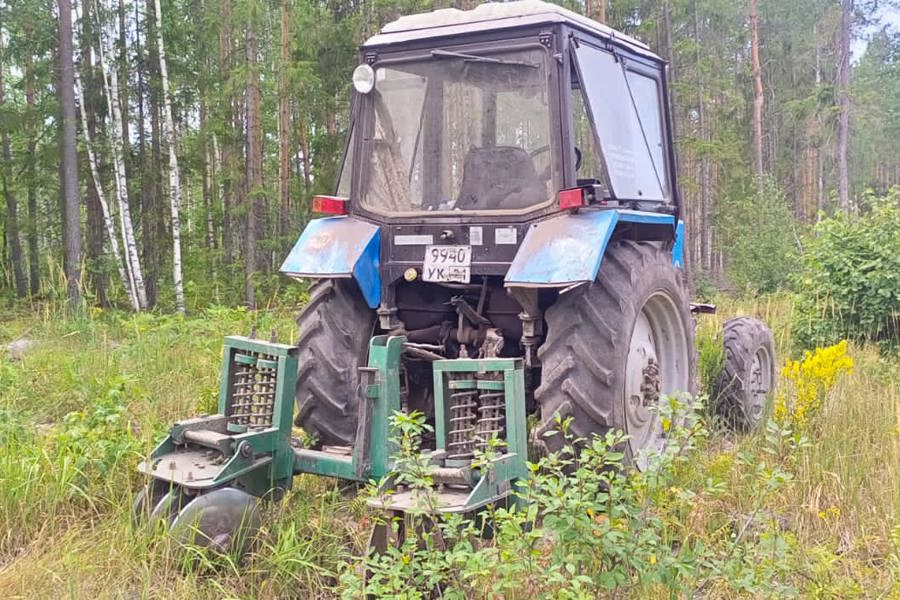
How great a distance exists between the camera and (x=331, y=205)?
14.6 ft

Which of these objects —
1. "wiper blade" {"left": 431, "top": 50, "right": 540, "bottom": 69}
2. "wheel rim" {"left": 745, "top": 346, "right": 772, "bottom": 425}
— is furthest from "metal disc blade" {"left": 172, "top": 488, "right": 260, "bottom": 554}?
"wheel rim" {"left": 745, "top": 346, "right": 772, "bottom": 425}

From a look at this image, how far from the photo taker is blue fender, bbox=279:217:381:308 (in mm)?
4125

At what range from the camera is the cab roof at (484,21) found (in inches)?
159

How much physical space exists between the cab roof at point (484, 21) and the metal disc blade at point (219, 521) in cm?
252

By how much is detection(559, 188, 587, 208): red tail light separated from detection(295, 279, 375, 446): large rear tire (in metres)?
1.19

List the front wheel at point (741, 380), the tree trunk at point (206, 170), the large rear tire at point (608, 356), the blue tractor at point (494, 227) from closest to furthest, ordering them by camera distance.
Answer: the large rear tire at point (608, 356), the blue tractor at point (494, 227), the front wheel at point (741, 380), the tree trunk at point (206, 170)

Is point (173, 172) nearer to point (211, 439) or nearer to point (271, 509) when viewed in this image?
point (211, 439)

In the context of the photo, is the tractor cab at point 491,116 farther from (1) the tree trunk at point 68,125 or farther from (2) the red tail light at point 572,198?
(1) the tree trunk at point 68,125

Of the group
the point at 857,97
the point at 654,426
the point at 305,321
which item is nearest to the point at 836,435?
the point at 654,426

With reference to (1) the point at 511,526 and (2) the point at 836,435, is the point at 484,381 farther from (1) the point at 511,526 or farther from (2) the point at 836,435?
(2) the point at 836,435

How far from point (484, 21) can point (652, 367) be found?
1.99 metres

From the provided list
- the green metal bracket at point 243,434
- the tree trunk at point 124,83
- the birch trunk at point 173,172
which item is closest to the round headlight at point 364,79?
the green metal bracket at point 243,434

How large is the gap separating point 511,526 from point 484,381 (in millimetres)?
992

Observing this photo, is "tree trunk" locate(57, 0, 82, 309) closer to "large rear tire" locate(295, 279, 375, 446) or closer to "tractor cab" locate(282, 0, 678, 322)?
"tractor cab" locate(282, 0, 678, 322)
